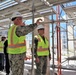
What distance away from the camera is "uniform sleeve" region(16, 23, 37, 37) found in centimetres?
254

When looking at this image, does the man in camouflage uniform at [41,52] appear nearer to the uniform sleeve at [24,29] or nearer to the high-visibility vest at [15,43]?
the high-visibility vest at [15,43]

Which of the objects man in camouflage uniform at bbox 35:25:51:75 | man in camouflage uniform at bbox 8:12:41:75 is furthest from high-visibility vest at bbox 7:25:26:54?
man in camouflage uniform at bbox 35:25:51:75

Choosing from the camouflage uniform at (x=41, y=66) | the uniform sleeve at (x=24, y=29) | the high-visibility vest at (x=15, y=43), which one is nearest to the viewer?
the uniform sleeve at (x=24, y=29)

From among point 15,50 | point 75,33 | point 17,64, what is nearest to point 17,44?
point 15,50

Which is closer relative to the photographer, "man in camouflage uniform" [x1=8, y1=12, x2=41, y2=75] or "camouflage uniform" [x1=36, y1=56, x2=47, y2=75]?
"man in camouflage uniform" [x1=8, y1=12, x2=41, y2=75]

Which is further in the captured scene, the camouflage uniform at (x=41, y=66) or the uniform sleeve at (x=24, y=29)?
the camouflage uniform at (x=41, y=66)

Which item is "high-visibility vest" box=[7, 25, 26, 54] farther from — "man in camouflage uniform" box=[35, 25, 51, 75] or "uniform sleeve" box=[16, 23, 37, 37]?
"man in camouflage uniform" box=[35, 25, 51, 75]

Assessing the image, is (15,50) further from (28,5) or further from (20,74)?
(28,5)

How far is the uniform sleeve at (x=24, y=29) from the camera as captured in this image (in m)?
2.54

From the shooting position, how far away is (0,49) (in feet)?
19.8

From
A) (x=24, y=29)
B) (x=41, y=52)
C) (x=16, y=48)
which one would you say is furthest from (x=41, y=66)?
(x=24, y=29)

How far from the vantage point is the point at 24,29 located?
2.57 m

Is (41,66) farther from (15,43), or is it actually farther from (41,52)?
(15,43)

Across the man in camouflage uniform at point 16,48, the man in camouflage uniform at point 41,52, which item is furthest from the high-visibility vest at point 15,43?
the man in camouflage uniform at point 41,52
